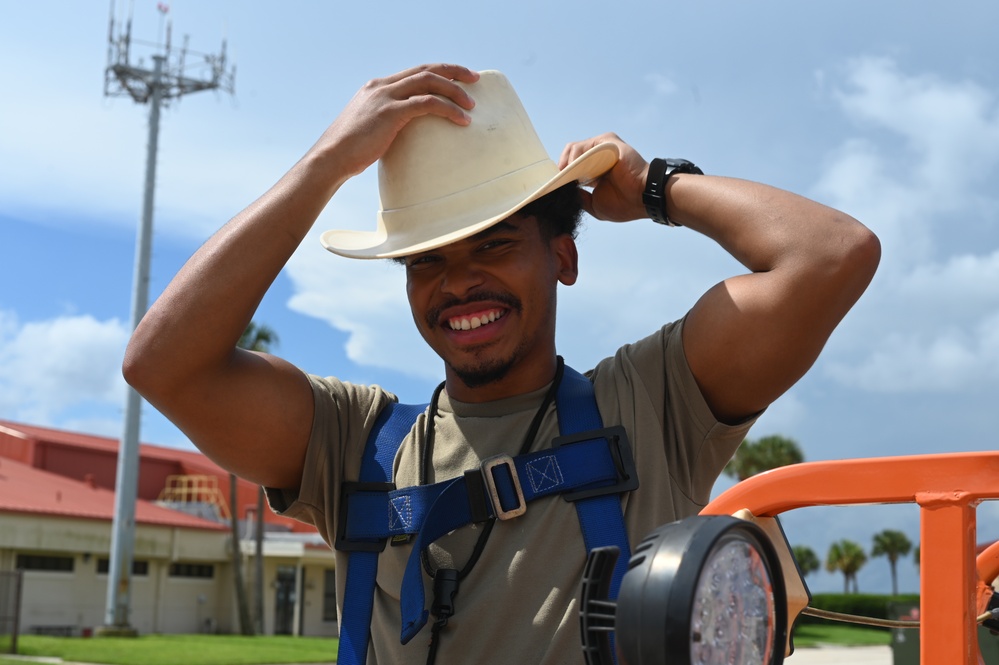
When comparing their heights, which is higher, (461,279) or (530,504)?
(461,279)

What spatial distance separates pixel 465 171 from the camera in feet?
8.29

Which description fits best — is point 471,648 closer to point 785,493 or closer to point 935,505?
point 785,493

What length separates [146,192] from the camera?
30547 millimetres

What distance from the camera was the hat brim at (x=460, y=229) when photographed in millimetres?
2402

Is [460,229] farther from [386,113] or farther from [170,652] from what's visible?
[170,652]

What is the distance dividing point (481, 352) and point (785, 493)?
108 cm

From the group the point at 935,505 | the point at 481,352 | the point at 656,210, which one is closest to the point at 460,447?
the point at 481,352

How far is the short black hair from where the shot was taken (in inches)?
104

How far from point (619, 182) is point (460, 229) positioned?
1.44ft

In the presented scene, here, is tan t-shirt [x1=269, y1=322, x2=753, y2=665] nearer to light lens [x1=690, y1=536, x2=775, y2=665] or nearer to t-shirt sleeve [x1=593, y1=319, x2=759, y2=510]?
t-shirt sleeve [x1=593, y1=319, x2=759, y2=510]

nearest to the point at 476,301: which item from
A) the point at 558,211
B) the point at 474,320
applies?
the point at 474,320

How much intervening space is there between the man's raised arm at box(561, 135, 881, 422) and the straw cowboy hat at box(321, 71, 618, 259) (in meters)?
0.35

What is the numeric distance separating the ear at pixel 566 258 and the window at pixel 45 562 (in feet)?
106

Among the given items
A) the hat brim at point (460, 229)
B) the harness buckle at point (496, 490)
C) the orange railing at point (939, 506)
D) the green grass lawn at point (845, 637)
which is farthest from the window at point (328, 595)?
the orange railing at point (939, 506)
